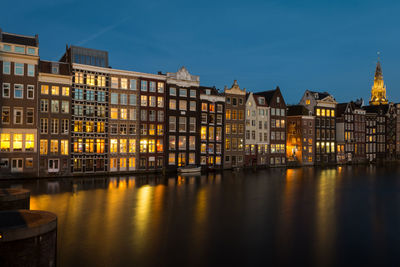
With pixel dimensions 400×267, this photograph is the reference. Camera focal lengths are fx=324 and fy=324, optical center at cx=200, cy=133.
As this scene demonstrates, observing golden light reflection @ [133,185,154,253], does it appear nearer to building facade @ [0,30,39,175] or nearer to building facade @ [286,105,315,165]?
building facade @ [0,30,39,175]

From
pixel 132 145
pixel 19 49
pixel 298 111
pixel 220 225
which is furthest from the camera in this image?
pixel 298 111

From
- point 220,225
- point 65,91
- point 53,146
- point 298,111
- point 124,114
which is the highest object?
point 298,111

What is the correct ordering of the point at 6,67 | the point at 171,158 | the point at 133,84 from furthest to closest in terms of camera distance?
the point at 171,158, the point at 133,84, the point at 6,67

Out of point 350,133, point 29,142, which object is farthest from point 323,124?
point 29,142

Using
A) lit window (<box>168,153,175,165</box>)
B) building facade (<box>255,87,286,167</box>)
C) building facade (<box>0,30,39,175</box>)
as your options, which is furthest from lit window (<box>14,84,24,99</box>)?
building facade (<box>255,87,286,167</box>)

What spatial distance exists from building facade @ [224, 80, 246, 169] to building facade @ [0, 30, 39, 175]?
4311cm

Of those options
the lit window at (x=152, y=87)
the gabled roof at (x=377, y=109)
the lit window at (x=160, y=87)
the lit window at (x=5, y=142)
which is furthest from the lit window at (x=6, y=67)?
the gabled roof at (x=377, y=109)

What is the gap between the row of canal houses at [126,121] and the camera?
5459 centimetres

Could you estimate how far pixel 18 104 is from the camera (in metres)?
54.3

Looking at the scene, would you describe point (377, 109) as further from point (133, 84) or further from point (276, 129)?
point (133, 84)

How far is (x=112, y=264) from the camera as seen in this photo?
18.7m

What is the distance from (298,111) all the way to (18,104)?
7566cm

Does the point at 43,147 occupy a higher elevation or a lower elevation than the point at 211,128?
lower

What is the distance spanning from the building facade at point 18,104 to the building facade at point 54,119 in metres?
1.09
